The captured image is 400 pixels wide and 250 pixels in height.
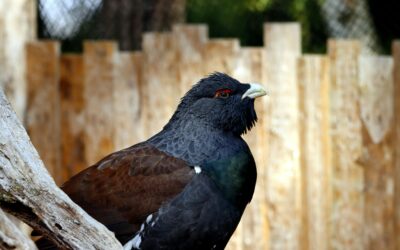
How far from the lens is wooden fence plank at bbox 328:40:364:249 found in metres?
6.18

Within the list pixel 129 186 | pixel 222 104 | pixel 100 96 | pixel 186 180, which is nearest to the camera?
pixel 186 180

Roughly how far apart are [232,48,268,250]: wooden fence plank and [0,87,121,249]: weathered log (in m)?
2.64

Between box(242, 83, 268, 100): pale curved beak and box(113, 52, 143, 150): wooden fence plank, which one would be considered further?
box(113, 52, 143, 150): wooden fence plank

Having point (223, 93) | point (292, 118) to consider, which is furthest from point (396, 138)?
point (223, 93)

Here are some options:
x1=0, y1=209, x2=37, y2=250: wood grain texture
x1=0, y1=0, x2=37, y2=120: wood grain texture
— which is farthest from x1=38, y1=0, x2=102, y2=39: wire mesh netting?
x1=0, y1=209, x2=37, y2=250: wood grain texture

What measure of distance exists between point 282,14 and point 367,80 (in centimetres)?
205

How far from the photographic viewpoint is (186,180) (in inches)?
164

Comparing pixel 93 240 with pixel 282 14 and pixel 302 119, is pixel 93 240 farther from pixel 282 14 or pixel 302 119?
pixel 282 14

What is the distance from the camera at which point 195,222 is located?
13.4ft

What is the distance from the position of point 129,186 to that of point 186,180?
11.3 inches

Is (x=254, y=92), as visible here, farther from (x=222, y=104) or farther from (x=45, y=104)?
(x=45, y=104)

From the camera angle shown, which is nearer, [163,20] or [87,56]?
[87,56]

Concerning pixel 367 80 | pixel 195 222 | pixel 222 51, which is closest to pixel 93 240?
pixel 195 222

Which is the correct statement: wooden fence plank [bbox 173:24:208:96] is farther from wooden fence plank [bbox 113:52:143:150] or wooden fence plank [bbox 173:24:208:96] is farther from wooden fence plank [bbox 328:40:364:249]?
wooden fence plank [bbox 328:40:364:249]
